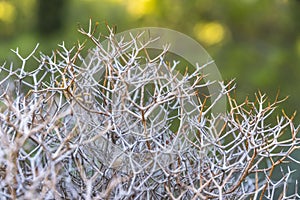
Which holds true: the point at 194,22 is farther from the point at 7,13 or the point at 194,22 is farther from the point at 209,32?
the point at 7,13

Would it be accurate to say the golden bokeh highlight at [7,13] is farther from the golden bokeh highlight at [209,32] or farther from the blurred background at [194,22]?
the golden bokeh highlight at [209,32]

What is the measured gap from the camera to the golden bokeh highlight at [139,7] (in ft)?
16.1

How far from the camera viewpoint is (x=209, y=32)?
4766mm

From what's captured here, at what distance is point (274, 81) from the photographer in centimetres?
367

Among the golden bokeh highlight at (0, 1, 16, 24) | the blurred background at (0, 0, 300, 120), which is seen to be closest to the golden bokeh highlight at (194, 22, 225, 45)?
the blurred background at (0, 0, 300, 120)

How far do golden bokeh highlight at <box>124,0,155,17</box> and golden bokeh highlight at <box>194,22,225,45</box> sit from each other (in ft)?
1.35

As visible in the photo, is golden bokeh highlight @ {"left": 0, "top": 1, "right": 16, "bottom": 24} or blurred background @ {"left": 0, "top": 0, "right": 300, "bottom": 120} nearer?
blurred background @ {"left": 0, "top": 0, "right": 300, "bottom": 120}

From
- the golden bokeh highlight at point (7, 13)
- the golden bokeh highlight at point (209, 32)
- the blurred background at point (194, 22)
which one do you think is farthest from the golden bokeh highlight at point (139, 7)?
the golden bokeh highlight at point (7, 13)

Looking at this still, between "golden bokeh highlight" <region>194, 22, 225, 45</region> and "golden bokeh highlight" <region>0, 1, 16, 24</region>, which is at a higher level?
"golden bokeh highlight" <region>0, 1, 16, 24</region>

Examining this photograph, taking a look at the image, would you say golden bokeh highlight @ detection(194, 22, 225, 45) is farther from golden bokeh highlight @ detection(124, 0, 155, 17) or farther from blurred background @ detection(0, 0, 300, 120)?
golden bokeh highlight @ detection(124, 0, 155, 17)

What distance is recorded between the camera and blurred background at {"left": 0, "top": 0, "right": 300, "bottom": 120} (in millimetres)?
4238

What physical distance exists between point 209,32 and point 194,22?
169 millimetres

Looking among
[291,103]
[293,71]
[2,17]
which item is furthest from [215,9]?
[291,103]

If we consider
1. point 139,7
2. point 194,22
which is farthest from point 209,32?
point 139,7
